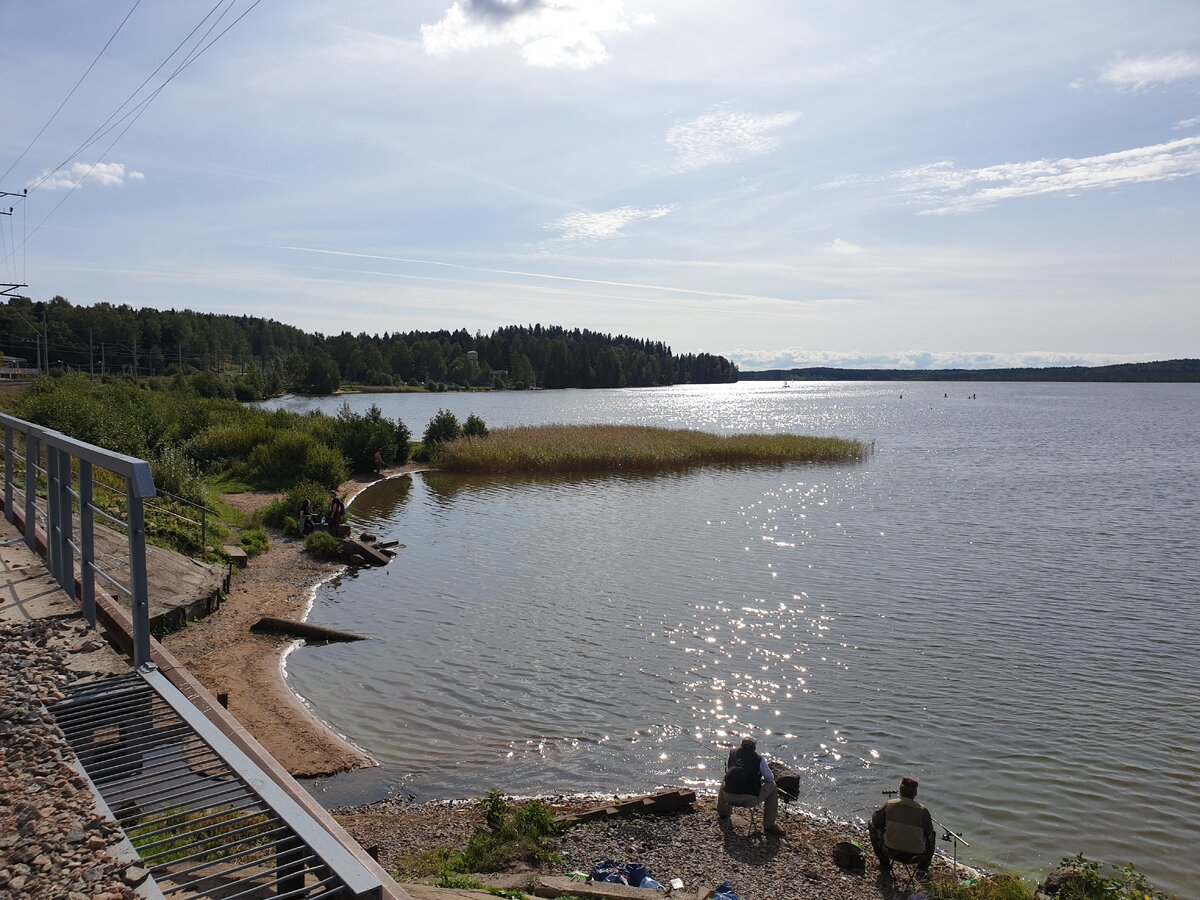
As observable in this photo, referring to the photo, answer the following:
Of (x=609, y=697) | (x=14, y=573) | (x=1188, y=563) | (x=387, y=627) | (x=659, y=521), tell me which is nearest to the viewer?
(x=14, y=573)

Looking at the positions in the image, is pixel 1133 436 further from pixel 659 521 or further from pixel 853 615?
pixel 853 615

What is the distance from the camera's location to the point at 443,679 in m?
15.9

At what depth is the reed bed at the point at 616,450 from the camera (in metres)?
49.0

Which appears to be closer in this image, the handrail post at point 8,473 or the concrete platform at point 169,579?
the handrail post at point 8,473

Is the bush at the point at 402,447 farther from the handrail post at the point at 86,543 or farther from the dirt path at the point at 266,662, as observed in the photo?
the handrail post at the point at 86,543

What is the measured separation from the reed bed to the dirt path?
2431 centimetres

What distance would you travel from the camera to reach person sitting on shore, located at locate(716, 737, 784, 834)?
10.5 metres

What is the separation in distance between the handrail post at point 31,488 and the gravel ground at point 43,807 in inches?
136

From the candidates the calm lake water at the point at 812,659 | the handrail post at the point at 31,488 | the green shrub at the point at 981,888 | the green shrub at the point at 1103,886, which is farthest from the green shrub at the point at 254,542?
the green shrub at the point at 1103,886

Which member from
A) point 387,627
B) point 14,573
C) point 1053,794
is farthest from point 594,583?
point 14,573

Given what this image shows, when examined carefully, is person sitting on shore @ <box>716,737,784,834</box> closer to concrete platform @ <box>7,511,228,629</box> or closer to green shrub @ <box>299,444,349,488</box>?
concrete platform @ <box>7,511,228,629</box>

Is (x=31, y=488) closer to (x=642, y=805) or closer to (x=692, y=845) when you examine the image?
(x=642, y=805)

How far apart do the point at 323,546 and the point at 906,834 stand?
20.2 meters

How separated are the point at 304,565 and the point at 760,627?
532 inches
